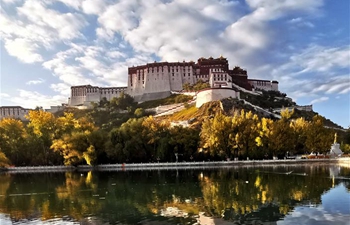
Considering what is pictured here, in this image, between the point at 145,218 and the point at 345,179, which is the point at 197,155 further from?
the point at 145,218

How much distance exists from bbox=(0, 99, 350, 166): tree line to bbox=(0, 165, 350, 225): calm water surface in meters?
22.7

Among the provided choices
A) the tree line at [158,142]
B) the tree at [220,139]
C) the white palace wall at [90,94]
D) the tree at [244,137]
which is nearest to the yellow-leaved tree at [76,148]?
the tree line at [158,142]

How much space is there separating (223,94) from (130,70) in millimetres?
50954

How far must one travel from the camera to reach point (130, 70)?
12825 centimetres

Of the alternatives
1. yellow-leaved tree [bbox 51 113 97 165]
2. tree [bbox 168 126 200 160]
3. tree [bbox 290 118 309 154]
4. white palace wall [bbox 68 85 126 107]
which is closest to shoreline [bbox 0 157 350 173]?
yellow-leaved tree [bbox 51 113 97 165]

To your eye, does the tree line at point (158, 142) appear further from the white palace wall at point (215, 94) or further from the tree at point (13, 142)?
the white palace wall at point (215, 94)

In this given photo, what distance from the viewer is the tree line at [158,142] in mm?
56938

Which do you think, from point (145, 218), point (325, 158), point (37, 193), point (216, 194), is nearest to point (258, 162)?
point (325, 158)

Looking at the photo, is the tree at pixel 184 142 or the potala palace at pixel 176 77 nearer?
the tree at pixel 184 142

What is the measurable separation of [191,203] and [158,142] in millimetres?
36901

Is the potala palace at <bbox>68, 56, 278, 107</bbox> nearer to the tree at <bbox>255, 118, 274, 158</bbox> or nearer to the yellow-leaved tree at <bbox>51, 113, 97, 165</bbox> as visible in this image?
the tree at <bbox>255, 118, 274, 158</bbox>

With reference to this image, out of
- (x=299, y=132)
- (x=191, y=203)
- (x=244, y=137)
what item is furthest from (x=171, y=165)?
(x=191, y=203)

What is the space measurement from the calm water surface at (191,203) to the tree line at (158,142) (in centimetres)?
2270

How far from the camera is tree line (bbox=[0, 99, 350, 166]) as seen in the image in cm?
5694
